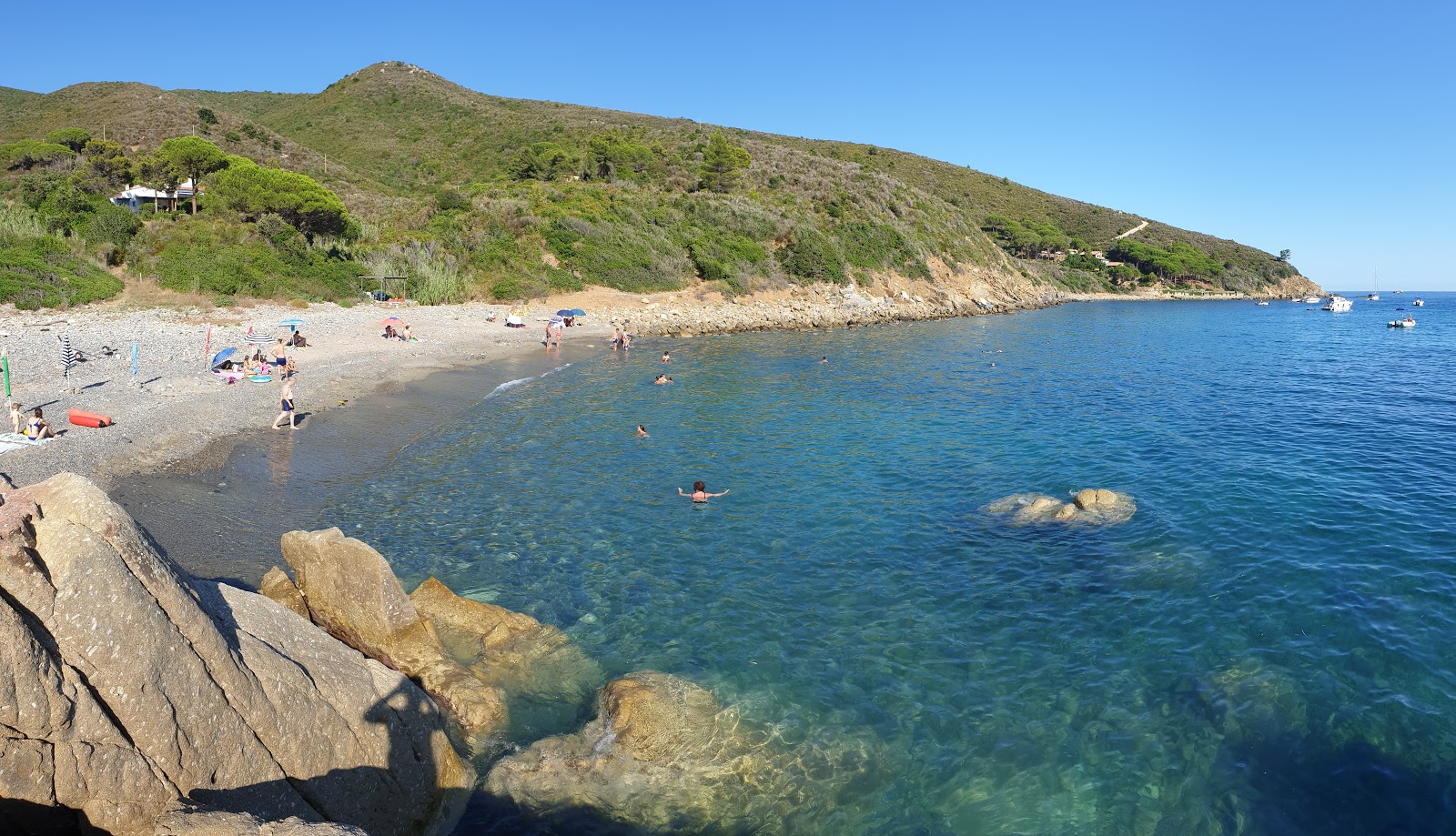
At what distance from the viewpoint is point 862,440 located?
23406mm

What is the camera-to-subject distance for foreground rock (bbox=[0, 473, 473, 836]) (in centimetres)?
504

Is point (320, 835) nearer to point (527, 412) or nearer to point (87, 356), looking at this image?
point (527, 412)

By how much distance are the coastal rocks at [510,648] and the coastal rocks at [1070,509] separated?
9810 mm

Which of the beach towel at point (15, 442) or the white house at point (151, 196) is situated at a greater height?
the white house at point (151, 196)

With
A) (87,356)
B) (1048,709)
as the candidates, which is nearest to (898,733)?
(1048,709)

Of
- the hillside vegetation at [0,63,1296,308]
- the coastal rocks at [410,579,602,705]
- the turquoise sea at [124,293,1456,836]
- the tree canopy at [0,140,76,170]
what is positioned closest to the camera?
the turquoise sea at [124,293,1456,836]

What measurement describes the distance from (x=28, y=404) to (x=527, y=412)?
41.6 feet

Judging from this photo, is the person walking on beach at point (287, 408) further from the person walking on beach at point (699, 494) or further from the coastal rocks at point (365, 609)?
the coastal rocks at point (365, 609)

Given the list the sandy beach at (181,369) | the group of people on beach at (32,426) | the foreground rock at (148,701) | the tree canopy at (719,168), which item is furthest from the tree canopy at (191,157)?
the foreground rock at (148,701)

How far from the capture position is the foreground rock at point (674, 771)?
774 cm

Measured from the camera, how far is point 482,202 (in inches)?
2409

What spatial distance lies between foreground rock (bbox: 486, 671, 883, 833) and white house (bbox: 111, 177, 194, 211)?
57.1 meters

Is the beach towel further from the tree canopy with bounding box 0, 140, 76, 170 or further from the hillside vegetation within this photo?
the tree canopy with bounding box 0, 140, 76, 170

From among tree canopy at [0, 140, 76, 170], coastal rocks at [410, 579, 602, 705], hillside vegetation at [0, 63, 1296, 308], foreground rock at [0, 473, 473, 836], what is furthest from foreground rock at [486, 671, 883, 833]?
tree canopy at [0, 140, 76, 170]
